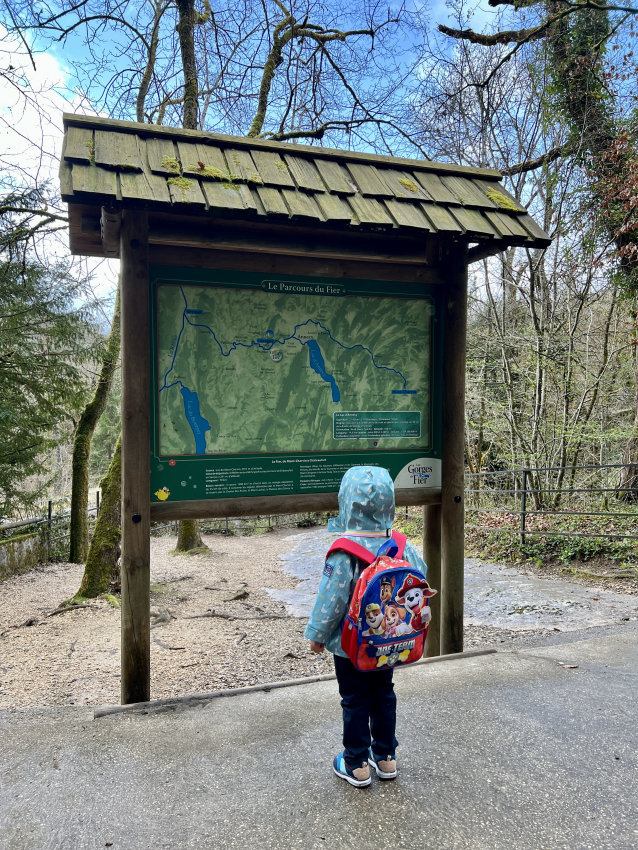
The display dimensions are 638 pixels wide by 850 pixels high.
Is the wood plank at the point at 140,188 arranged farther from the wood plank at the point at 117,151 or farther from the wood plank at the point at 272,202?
the wood plank at the point at 272,202

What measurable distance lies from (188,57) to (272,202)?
285 inches

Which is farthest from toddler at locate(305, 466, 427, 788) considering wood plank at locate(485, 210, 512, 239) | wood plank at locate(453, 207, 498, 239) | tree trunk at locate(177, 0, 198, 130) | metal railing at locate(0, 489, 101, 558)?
metal railing at locate(0, 489, 101, 558)

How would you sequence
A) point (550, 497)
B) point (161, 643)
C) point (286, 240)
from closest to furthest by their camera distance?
point (286, 240)
point (161, 643)
point (550, 497)

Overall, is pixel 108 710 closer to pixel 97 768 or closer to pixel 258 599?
pixel 97 768

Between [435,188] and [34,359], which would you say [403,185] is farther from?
[34,359]

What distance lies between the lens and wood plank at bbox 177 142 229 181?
2.94 meters

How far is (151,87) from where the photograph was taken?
8070 millimetres

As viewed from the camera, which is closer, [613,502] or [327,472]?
[327,472]

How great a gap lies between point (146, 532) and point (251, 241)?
1.77 metres

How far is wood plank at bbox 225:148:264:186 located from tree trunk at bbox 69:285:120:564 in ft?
22.2

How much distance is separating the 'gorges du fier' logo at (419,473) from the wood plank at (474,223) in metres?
1.49

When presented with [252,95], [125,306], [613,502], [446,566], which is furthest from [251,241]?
[613,502]

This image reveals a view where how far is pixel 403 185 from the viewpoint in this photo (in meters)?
3.42

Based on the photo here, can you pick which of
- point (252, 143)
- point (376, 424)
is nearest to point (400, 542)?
point (376, 424)
